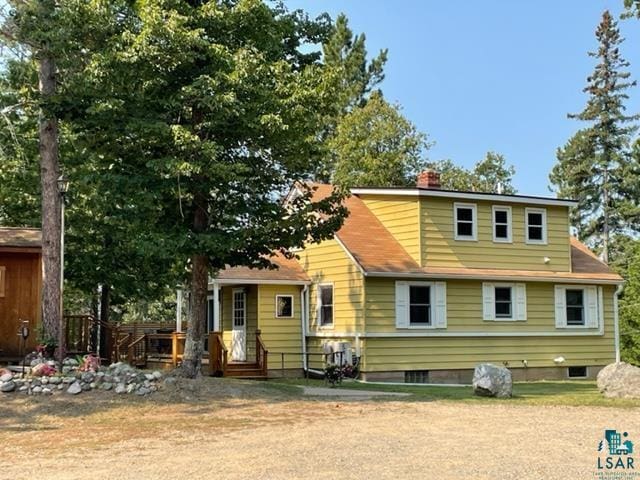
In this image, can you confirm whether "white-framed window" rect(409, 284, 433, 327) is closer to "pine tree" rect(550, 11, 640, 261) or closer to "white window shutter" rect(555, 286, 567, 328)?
"white window shutter" rect(555, 286, 567, 328)

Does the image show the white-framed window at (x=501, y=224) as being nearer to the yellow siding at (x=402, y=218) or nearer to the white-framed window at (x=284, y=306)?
the yellow siding at (x=402, y=218)

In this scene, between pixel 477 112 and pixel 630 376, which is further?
pixel 477 112

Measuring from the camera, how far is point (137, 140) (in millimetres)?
Result: 14891

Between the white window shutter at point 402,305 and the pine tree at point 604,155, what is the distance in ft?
83.4

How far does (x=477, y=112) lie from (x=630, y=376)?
2131 centimetres

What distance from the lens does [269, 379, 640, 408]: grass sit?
1457 centimetres

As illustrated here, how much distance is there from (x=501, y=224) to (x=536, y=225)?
4.43 ft

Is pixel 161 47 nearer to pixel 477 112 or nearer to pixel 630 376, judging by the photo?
pixel 630 376

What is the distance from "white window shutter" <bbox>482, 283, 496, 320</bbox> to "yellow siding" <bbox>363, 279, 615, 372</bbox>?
0.17 metres

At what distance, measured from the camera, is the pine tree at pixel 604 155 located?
141 feet

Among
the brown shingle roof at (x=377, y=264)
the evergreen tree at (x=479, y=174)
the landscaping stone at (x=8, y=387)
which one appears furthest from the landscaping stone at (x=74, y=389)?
the evergreen tree at (x=479, y=174)

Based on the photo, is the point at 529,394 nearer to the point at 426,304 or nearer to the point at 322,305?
the point at 426,304

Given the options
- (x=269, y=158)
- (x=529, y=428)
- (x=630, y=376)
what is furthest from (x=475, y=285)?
(x=529, y=428)
